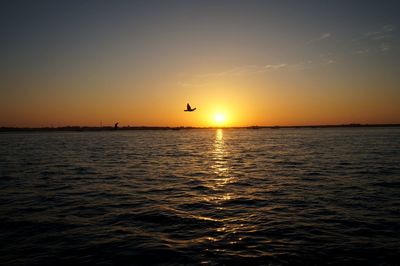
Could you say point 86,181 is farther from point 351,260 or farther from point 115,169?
point 351,260

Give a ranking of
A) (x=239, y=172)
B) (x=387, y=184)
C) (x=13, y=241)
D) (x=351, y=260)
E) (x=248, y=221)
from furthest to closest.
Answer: (x=239, y=172) → (x=387, y=184) → (x=248, y=221) → (x=13, y=241) → (x=351, y=260)

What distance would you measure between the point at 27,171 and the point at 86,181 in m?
9.29

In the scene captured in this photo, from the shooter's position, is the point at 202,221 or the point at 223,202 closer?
the point at 202,221

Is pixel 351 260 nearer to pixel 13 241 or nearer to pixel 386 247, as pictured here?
pixel 386 247

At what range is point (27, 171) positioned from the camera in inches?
1243

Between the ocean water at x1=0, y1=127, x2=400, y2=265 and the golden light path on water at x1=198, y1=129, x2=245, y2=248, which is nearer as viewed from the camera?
the ocean water at x1=0, y1=127, x2=400, y2=265

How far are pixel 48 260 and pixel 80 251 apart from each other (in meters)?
0.99

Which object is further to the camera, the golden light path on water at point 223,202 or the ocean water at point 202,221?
the golden light path on water at point 223,202

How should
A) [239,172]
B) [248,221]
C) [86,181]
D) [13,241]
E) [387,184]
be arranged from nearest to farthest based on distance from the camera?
[13,241] → [248,221] → [387,184] → [86,181] → [239,172]

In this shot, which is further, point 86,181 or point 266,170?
point 266,170

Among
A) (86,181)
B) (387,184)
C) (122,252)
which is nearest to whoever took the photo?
(122,252)

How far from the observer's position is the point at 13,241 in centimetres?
1200

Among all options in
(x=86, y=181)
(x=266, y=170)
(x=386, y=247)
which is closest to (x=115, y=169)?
(x=86, y=181)

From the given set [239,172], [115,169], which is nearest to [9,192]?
[115,169]
